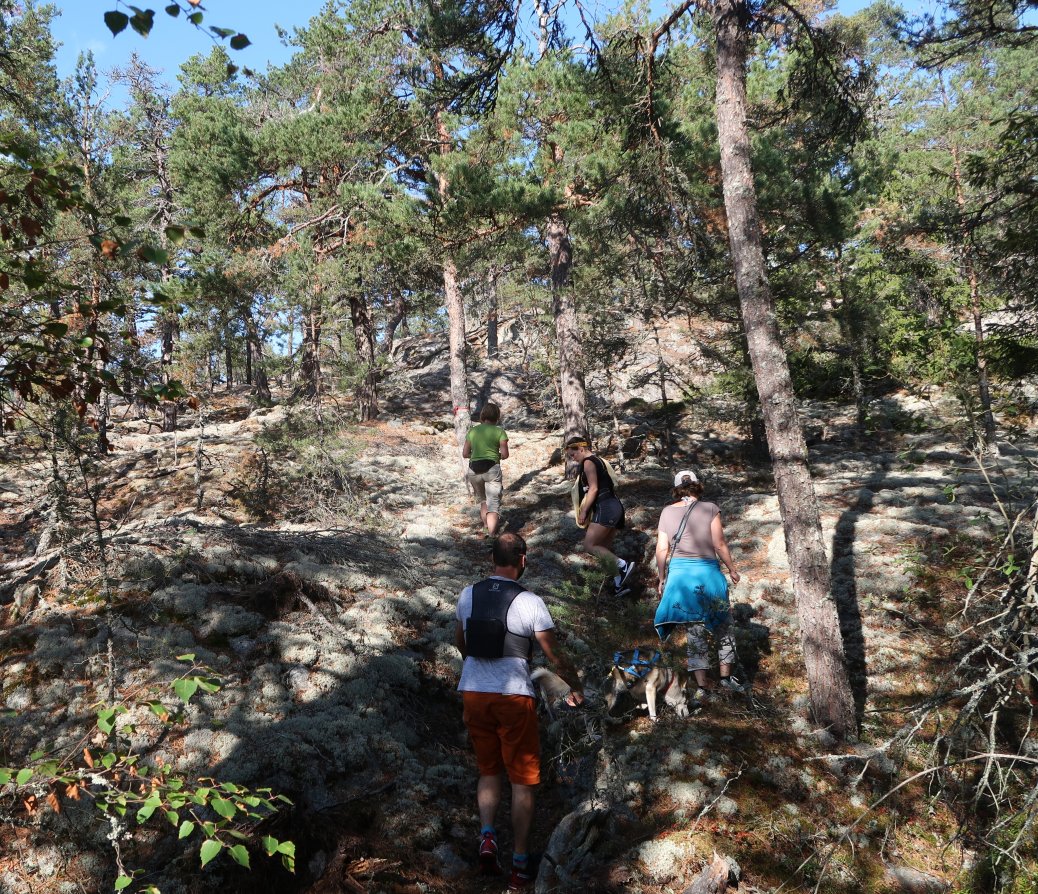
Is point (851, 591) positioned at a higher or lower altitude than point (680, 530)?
lower

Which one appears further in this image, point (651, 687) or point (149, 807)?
point (651, 687)

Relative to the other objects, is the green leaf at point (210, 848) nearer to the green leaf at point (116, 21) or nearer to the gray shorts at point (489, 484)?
the green leaf at point (116, 21)

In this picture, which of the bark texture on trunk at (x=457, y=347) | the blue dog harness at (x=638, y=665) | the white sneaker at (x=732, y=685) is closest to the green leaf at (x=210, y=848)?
the blue dog harness at (x=638, y=665)

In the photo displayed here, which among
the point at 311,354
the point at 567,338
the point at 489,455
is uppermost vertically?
the point at 311,354

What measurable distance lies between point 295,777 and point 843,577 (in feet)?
21.2

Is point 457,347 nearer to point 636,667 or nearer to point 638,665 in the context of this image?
point 636,667

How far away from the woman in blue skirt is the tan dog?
0.24 metres

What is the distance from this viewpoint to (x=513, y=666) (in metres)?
4.29

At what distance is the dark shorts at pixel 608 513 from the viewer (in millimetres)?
8055

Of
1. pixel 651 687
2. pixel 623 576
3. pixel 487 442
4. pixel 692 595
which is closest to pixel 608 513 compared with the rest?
pixel 623 576

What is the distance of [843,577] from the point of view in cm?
769

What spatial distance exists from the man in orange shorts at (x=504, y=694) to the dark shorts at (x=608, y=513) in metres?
3.72

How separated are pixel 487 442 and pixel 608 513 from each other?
2.47m

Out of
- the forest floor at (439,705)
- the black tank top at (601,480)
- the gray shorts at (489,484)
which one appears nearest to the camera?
the forest floor at (439,705)
